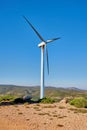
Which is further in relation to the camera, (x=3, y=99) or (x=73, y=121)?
(x=3, y=99)

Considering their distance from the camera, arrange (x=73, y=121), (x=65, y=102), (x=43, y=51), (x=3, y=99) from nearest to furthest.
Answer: (x=73, y=121) < (x=65, y=102) < (x=3, y=99) < (x=43, y=51)

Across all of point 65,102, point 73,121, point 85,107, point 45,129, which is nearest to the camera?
point 45,129

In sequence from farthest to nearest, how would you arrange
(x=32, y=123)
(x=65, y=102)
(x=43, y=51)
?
(x=43, y=51) → (x=65, y=102) → (x=32, y=123)

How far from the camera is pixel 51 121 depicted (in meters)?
26.6

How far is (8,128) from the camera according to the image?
917 inches

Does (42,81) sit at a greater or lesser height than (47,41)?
lesser

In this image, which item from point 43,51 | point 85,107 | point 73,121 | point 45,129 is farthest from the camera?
point 43,51

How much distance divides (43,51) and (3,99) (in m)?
12.7

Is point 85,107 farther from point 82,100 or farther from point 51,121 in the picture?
point 51,121

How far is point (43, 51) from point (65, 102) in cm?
1369

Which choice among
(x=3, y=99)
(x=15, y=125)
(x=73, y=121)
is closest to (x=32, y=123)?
(x=15, y=125)

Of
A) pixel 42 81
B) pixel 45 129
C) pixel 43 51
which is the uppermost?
pixel 43 51

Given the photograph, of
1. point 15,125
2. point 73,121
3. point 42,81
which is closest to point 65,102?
point 42,81

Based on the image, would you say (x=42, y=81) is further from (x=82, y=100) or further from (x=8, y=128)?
(x=8, y=128)
